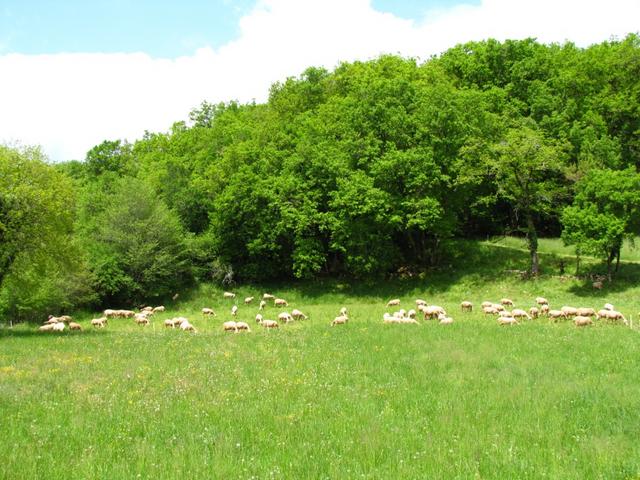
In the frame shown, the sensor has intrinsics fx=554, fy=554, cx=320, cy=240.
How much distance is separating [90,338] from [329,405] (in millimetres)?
17666

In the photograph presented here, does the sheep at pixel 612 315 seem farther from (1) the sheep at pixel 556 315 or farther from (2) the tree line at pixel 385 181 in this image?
(2) the tree line at pixel 385 181

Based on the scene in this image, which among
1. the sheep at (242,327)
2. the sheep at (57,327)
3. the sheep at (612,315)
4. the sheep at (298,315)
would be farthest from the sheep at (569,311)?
the sheep at (57,327)

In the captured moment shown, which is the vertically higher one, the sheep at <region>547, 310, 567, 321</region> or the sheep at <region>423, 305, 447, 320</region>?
the sheep at <region>547, 310, 567, 321</region>

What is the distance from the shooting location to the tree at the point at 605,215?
37438 mm

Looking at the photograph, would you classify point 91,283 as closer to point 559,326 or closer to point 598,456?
point 559,326

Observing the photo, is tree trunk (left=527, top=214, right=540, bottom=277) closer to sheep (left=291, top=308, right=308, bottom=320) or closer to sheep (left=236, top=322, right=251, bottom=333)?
sheep (left=291, top=308, right=308, bottom=320)

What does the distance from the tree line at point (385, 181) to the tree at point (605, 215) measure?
0.12 meters

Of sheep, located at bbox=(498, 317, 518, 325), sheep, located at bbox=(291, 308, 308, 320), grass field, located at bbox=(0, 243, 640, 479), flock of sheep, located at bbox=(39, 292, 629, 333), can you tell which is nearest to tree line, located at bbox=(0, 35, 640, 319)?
flock of sheep, located at bbox=(39, 292, 629, 333)

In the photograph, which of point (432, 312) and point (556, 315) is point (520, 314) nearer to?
point (556, 315)

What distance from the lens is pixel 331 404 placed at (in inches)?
533

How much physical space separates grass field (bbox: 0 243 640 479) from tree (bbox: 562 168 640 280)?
14.5m

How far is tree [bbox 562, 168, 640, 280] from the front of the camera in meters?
37.4

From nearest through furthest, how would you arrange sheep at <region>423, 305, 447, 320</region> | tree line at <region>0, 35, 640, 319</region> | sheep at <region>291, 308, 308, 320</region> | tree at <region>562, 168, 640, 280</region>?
sheep at <region>423, 305, 447, 320</region>, sheep at <region>291, 308, 308, 320</region>, tree at <region>562, 168, 640, 280</region>, tree line at <region>0, 35, 640, 319</region>

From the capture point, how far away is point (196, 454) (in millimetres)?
10125
